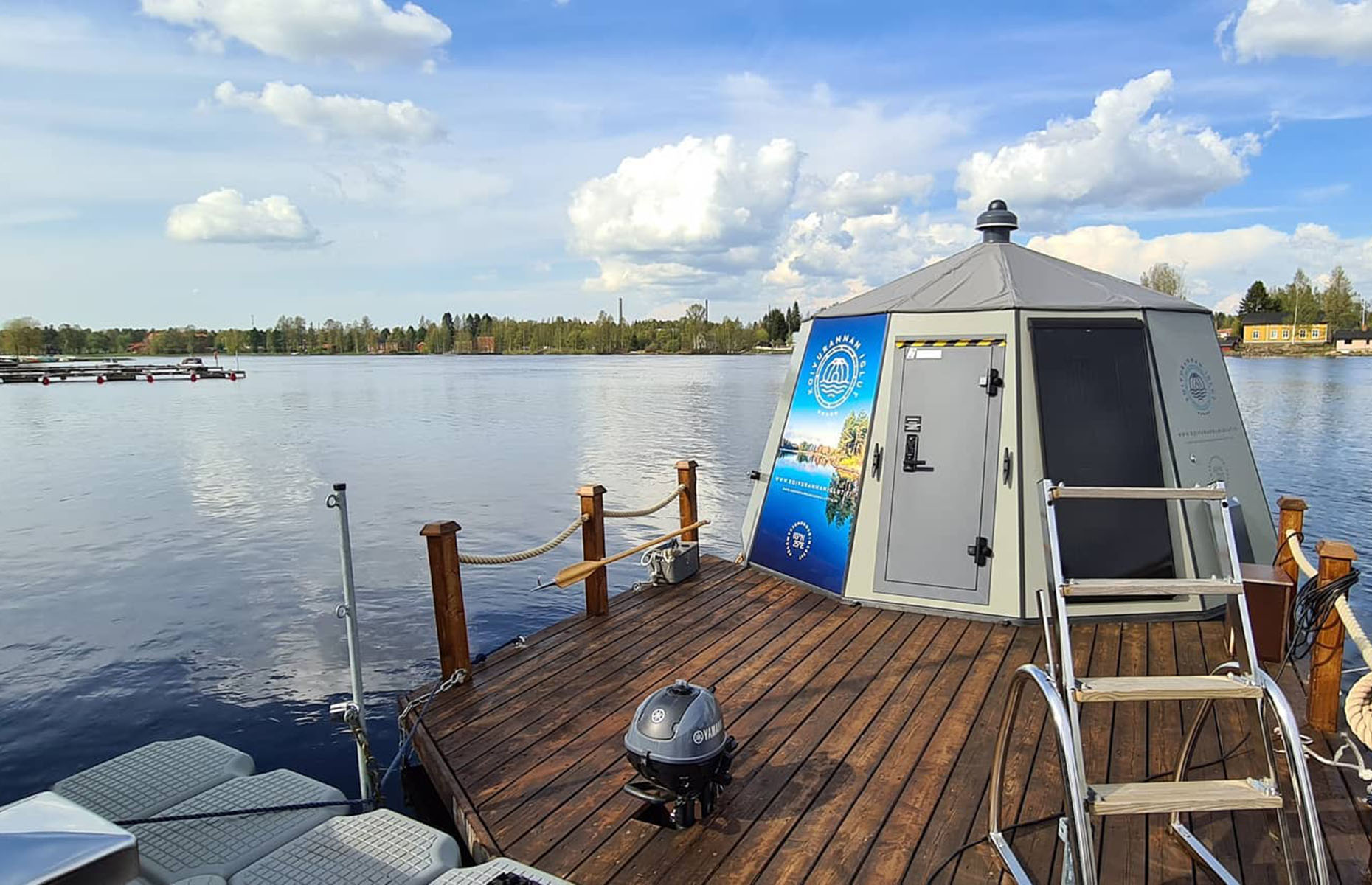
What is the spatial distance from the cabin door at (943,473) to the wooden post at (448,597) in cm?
322

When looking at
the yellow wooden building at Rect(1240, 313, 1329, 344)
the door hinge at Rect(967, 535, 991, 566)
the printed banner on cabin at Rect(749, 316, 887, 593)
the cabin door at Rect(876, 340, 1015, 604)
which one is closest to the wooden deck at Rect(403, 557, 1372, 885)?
the cabin door at Rect(876, 340, 1015, 604)

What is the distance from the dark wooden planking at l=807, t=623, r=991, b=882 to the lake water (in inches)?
164

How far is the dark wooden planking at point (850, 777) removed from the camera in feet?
10.8

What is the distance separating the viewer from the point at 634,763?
11.4 ft

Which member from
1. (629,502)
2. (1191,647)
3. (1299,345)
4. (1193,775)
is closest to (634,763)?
(1193,775)

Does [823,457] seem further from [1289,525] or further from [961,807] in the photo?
[961,807]

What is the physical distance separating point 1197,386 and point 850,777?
477 cm

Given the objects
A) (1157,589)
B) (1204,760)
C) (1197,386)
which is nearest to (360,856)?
(1157,589)

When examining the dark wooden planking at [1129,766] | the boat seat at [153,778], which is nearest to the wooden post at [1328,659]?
the dark wooden planking at [1129,766]

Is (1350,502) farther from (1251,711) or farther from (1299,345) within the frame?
(1299,345)

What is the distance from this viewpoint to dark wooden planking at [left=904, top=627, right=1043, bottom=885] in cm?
322

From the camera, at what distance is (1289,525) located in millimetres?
5371

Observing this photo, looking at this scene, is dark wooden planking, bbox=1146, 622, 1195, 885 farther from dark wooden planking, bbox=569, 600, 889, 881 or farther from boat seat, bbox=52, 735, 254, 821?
boat seat, bbox=52, 735, 254, 821

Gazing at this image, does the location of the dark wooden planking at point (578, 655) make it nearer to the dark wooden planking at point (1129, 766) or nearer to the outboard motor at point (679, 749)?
the outboard motor at point (679, 749)
